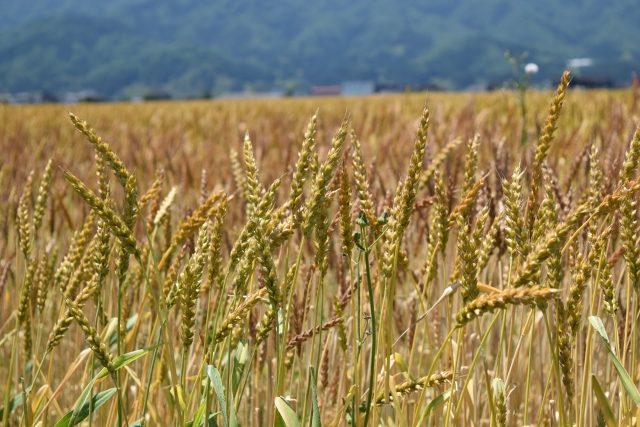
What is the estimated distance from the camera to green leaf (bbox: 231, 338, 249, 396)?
0.84 m

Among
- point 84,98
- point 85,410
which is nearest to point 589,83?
point 84,98

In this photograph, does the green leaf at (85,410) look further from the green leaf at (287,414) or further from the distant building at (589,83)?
the distant building at (589,83)

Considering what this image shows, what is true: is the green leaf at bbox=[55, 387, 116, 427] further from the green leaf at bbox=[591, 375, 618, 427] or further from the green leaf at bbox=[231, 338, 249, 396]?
the green leaf at bbox=[591, 375, 618, 427]

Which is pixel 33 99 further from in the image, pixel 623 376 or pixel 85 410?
pixel 623 376

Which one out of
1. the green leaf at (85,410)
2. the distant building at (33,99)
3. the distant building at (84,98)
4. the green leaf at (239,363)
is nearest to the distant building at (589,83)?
the distant building at (33,99)

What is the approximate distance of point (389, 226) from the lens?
0.72 m

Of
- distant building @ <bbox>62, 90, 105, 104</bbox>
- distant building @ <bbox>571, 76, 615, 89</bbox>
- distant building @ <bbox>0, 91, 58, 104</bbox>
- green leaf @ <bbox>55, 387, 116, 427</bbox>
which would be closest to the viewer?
green leaf @ <bbox>55, 387, 116, 427</bbox>

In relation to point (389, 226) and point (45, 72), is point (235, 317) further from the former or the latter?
point (45, 72)

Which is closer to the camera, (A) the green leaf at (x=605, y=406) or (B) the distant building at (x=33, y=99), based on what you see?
(A) the green leaf at (x=605, y=406)

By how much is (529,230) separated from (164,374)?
692 millimetres

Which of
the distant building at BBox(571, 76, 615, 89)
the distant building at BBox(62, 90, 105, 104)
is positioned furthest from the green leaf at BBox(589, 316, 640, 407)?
the distant building at BBox(62, 90, 105, 104)

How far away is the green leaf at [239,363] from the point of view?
0.84m

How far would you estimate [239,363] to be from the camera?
889 millimetres

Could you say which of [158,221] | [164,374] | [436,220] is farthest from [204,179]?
[436,220]
